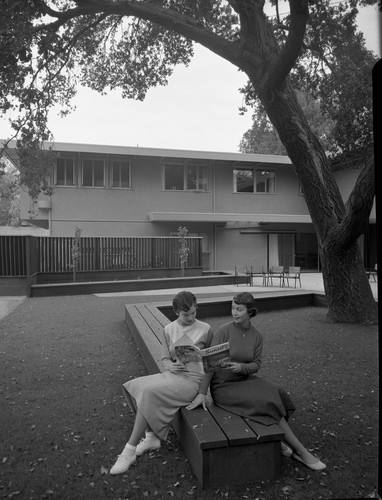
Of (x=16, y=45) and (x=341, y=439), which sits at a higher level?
(x=16, y=45)

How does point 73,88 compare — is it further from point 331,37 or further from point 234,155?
point 234,155

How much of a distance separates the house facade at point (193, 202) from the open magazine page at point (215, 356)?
65.3 feet

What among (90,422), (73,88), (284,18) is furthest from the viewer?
(73,88)

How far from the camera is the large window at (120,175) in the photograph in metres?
23.9

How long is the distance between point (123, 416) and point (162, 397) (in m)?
1.11

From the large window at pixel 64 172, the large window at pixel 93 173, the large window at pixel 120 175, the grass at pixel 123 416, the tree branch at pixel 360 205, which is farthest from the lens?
the large window at pixel 120 175

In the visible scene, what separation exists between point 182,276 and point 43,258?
5719mm

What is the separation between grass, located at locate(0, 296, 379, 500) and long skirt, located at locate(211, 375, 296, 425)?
1.33ft

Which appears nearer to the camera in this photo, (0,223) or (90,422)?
(90,422)

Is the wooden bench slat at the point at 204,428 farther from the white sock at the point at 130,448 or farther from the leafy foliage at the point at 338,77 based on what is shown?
the leafy foliage at the point at 338,77

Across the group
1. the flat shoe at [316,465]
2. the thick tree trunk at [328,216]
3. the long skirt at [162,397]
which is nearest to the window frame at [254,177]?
the thick tree trunk at [328,216]

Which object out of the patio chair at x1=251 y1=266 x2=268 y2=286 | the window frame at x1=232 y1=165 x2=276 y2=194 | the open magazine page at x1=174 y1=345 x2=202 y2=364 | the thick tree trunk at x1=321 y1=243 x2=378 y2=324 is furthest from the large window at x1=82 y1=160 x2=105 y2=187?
the open magazine page at x1=174 y1=345 x2=202 y2=364

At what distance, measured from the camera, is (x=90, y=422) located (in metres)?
4.36

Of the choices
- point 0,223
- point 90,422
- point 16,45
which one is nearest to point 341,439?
point 90,422
